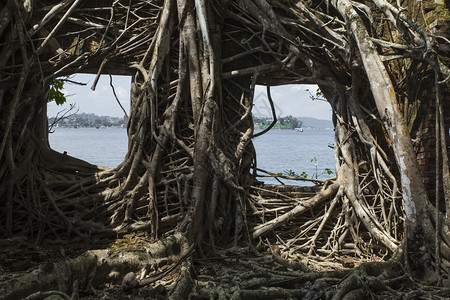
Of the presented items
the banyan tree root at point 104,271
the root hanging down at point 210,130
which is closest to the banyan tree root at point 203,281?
the banyan tree root at point 104,271

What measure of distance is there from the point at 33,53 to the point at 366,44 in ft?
10.8

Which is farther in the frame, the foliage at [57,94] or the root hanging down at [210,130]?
the foliage at [57,94]

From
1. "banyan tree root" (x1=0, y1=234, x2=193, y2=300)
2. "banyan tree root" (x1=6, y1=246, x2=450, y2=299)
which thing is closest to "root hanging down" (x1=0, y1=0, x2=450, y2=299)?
"banyan tree root" (x1=0, y1=234, x2=193, y2=300)

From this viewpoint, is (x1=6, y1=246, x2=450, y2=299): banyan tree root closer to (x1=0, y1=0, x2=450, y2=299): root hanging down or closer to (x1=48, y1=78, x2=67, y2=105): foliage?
(x1=0, y1=0, x2=450, y2=299): root hanging down

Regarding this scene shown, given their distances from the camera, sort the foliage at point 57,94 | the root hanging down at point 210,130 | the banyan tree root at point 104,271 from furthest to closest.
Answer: the foliage at point 57,94 < the root hanging down at point 210,130 < the banyan tree root at point 104,271

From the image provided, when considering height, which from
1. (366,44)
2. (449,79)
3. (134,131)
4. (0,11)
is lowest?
(134,131)

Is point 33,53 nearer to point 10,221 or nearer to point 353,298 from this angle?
point 10,221

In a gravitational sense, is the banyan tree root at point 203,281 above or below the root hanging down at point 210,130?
below

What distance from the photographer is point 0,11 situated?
4.38 m

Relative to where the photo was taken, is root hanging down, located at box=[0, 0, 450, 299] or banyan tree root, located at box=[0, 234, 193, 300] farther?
root hanging down, located at box=[0, 0, 450, 299]

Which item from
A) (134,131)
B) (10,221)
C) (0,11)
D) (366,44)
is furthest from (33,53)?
(366,44)

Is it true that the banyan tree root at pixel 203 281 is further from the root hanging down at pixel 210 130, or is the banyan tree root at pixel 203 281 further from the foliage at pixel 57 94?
the foliage at pixel 57 94

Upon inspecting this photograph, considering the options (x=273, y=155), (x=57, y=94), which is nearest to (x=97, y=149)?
(x=273, y=155)

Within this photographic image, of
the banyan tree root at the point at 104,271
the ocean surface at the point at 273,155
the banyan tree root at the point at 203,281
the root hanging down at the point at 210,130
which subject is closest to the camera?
the banyan tree root at the point at 104,271
